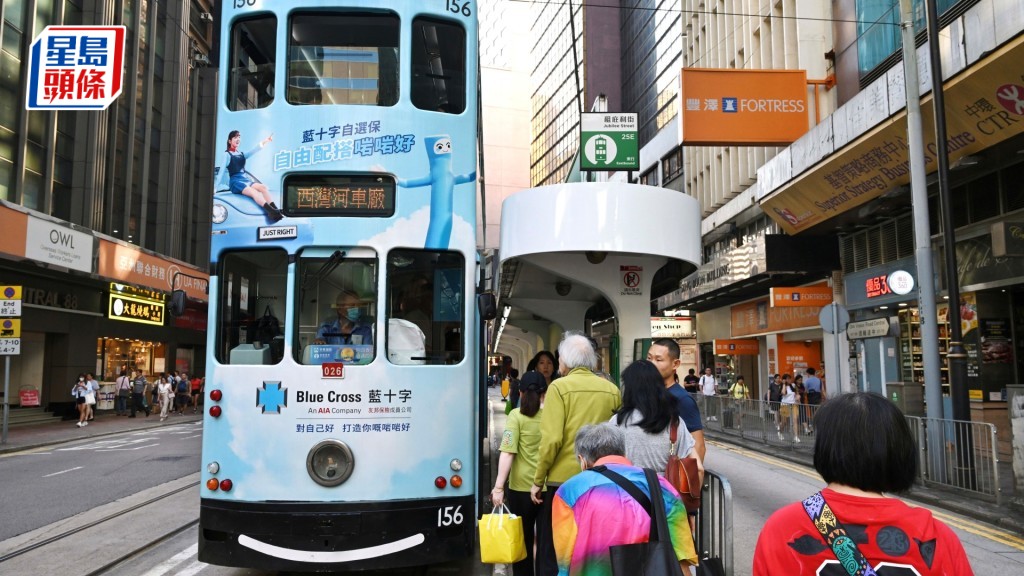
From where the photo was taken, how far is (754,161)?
27875 mm

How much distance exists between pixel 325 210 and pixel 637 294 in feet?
20.4

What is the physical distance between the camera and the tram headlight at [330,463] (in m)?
5.63

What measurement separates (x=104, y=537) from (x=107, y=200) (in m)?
24.9

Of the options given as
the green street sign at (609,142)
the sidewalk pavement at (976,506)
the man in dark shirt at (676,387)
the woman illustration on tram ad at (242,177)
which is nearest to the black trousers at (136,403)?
the green street sign at (609,142)

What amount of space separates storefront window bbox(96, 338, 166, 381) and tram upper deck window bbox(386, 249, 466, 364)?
2617 cm

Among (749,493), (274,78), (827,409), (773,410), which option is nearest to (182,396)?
(773,410)

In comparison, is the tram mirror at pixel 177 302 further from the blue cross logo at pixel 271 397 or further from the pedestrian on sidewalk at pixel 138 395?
the pedestrian on sidewalk at pixel 138 395

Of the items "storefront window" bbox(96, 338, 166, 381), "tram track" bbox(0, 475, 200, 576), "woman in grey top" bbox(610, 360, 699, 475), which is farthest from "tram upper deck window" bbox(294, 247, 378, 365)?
"storefront window" bbox(96, 338, 166, 381)

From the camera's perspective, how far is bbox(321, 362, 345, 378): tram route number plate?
5805 mm

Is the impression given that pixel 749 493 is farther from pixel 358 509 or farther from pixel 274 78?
pixel 274 78

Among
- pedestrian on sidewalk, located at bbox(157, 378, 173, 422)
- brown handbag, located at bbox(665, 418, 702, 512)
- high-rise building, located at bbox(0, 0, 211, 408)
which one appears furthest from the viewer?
pedestrian on sidewalk, located at bbox(157, 378, 173, 422)

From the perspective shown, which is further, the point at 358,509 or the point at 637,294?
the point at 637,294

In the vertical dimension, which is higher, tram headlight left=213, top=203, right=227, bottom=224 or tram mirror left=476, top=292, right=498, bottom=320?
tram headlight left=213, top=203, right=227, bottom=224
